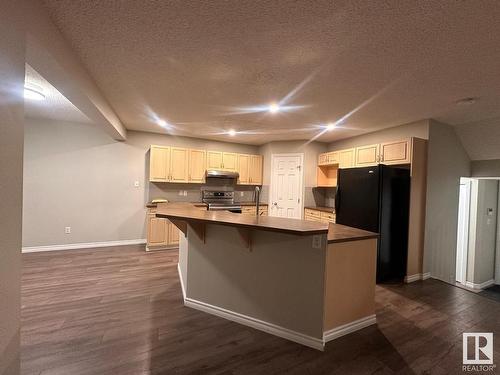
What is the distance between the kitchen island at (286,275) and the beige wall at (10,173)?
1.14 m

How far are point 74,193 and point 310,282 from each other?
4.85 m

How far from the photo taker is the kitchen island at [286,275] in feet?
6.43

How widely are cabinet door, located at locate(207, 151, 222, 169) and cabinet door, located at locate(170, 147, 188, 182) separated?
54 centimetres

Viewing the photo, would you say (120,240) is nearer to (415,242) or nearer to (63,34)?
(63,34)

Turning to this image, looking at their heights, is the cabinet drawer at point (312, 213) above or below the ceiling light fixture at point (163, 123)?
below

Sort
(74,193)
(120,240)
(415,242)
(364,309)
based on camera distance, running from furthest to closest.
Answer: (120,240) → (74,193) → (415,242) → (364,309)

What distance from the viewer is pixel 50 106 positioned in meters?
3.62

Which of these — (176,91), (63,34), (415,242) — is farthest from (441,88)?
(63,34)

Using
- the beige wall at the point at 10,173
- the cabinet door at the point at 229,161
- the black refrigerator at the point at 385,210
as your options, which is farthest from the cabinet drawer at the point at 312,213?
the beige wall at the point at 10,173

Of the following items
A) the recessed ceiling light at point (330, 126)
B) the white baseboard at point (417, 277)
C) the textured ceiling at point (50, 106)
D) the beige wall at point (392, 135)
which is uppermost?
the textured ceiling at point (50, 106)

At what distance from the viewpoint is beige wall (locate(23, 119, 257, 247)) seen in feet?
14.1

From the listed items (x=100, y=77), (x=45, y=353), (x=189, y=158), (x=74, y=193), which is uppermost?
(x=100, y=77)

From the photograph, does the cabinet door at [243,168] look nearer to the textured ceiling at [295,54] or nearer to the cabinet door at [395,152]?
the textured ceiling at [295,54]

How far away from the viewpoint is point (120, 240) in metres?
4.93
